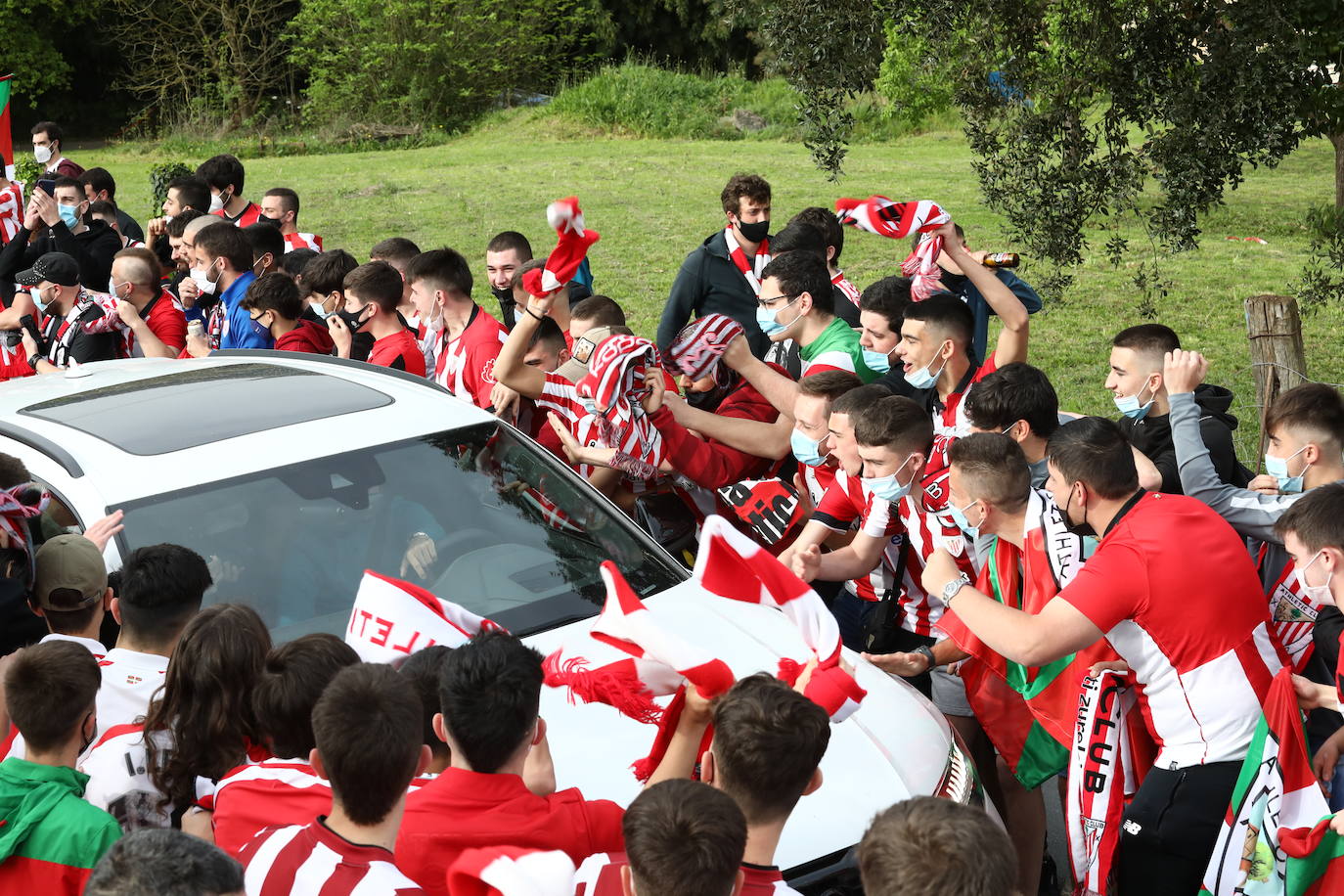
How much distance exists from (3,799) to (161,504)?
1.49m

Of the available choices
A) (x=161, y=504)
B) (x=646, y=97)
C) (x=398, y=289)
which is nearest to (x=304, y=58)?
(x=646, y=97)

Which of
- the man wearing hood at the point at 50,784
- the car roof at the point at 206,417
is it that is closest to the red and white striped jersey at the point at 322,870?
the man wearing hood at the point at 50,784

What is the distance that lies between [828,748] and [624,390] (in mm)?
2077

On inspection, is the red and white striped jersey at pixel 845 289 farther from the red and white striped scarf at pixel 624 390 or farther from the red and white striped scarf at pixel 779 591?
the red and white striped scarf at pixel 779 591

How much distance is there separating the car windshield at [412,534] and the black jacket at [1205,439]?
203 cm

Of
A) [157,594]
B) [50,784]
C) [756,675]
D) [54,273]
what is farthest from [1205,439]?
[54,273]

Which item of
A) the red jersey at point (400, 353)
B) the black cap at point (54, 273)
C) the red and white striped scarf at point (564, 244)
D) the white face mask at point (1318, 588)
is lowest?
the red jersey at point (400, 353)

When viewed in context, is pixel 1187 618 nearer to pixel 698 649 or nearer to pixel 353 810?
pixel 698 649

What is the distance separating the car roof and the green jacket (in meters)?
1.51

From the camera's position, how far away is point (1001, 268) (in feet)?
21.4

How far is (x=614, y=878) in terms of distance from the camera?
2711mm

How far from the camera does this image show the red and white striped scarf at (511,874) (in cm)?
267

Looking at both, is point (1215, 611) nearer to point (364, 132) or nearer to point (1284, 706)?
point (1284, 706)

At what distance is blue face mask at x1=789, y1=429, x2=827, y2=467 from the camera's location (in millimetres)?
5477
